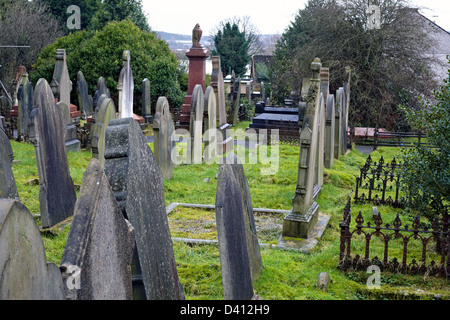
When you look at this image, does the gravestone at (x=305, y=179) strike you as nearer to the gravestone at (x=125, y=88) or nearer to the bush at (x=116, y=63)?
the gravestone at (x=125, y=88)

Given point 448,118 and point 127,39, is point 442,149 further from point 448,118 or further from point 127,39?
point 127,39

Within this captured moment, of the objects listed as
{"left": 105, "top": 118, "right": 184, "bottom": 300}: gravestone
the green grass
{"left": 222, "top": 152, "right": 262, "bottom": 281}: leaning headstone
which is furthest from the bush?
{"left": 105, "top": 118, "right": 184, "bottom": 300}: gravestone

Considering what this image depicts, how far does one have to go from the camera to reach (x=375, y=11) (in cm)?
2088

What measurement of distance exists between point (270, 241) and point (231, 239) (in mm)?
3263

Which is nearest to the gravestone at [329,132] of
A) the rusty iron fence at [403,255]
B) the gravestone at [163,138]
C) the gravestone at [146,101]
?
the gravestone at [163,138]

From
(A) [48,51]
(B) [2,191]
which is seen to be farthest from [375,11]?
(B) [2,191]

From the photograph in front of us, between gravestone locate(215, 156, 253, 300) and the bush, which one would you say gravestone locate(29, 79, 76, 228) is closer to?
gravestone locate(215, 156, 253, 300)

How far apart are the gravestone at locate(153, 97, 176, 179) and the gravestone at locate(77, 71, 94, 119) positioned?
31.2 feet

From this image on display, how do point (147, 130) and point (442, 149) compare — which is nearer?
point (442, 149)

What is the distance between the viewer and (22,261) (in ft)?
7.77

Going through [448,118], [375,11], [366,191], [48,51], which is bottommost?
[366,191]

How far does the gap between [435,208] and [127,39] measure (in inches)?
668

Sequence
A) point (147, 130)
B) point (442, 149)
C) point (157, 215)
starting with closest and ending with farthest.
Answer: point (157, 215) < point (442, 149) < point (147, 130)

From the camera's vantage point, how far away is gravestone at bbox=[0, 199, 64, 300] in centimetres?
225
